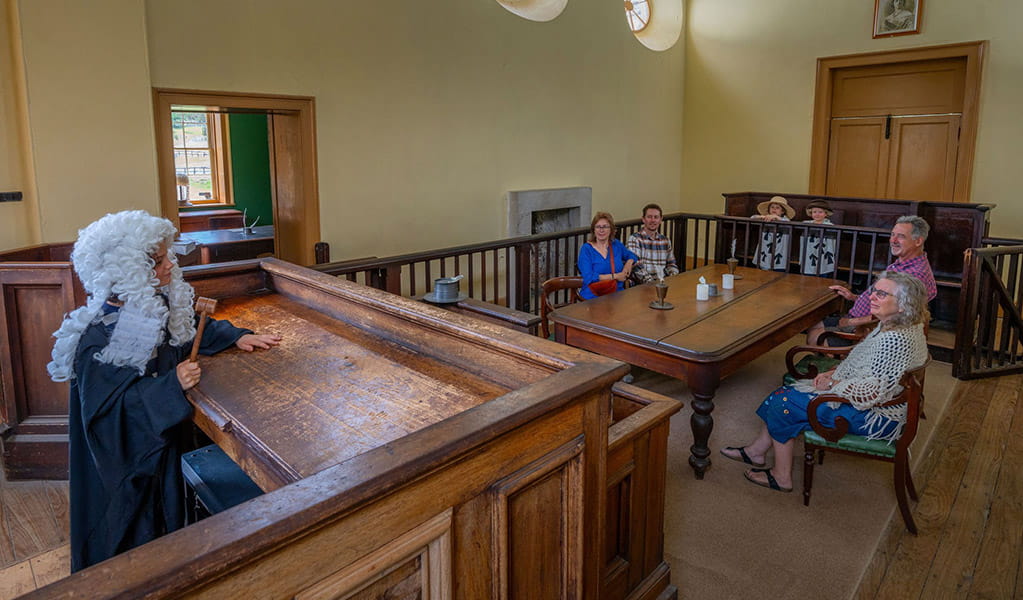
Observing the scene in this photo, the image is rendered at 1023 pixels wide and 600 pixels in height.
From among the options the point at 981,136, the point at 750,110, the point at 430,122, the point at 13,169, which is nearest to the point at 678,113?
the point at 750,110

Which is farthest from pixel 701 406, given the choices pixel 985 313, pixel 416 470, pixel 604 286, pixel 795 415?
pixel 985 313

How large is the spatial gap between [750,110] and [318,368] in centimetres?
789

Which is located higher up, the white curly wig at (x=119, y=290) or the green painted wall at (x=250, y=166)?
the green painted wall at (x=250, y=166)

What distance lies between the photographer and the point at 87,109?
3910 mm

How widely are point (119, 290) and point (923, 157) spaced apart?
8116mm

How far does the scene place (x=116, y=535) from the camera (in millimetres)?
1909

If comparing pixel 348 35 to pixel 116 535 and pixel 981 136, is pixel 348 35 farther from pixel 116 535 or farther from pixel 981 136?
pixel 981 136

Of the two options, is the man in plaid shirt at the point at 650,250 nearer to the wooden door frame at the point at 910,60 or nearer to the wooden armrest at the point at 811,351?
the wooden armrest at the point at 811,351

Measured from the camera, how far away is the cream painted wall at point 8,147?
3674 millimetres

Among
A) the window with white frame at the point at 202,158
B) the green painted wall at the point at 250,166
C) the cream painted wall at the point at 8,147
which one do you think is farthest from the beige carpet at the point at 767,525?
the window with white frame at the point at 202,158

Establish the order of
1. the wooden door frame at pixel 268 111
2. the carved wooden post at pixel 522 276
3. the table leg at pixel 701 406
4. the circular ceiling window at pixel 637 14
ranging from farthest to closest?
the circular ceiling window at pixel 637 14, the carved wooden post at pixel 522 276, the wooden door frame at pixel 268 111, the table leg at pixel 701 406

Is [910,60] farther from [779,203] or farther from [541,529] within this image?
[541,529]

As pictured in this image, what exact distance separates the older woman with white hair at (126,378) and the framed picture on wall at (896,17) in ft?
25.4

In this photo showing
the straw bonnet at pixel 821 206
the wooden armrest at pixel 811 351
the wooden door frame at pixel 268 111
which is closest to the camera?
the wooden armrest at pixel 811 351
